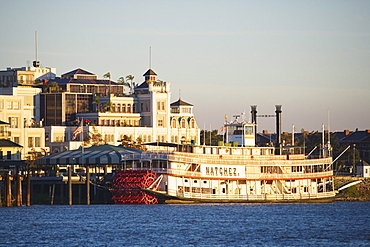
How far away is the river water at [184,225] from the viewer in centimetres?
9031

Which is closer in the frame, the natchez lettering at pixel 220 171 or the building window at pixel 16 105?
the natchez lettering at pixel 220 171

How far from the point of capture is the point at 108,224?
103 m

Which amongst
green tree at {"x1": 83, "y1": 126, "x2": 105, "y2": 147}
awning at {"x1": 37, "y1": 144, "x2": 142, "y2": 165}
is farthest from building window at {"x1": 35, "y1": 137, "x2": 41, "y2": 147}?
awning at {"x1": 37, "y1": 144, "x2": 142, "y2": 165}

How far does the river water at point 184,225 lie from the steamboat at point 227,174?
214 centimetres

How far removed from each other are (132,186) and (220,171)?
1147cm

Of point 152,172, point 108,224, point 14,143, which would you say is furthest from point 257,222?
point 14,143

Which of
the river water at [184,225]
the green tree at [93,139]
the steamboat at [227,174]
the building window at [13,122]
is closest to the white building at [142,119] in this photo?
the green tree at [93,139]

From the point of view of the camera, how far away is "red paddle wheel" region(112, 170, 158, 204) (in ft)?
420

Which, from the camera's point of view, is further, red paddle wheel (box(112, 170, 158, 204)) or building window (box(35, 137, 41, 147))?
building window (box(35, 137, 41, 147))

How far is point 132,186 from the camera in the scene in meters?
129

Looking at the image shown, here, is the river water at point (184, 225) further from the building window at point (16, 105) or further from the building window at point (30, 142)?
the building window at point (16, 105)

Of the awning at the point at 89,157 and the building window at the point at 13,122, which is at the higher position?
the building window at the point at 13,122

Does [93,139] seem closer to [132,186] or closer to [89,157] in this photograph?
[89,157]

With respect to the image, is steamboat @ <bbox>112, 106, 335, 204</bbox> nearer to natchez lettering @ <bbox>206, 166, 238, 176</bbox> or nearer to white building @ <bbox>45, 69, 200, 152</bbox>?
natchez lettering @ <bbox>206, 166, 238, 176</bbox>
